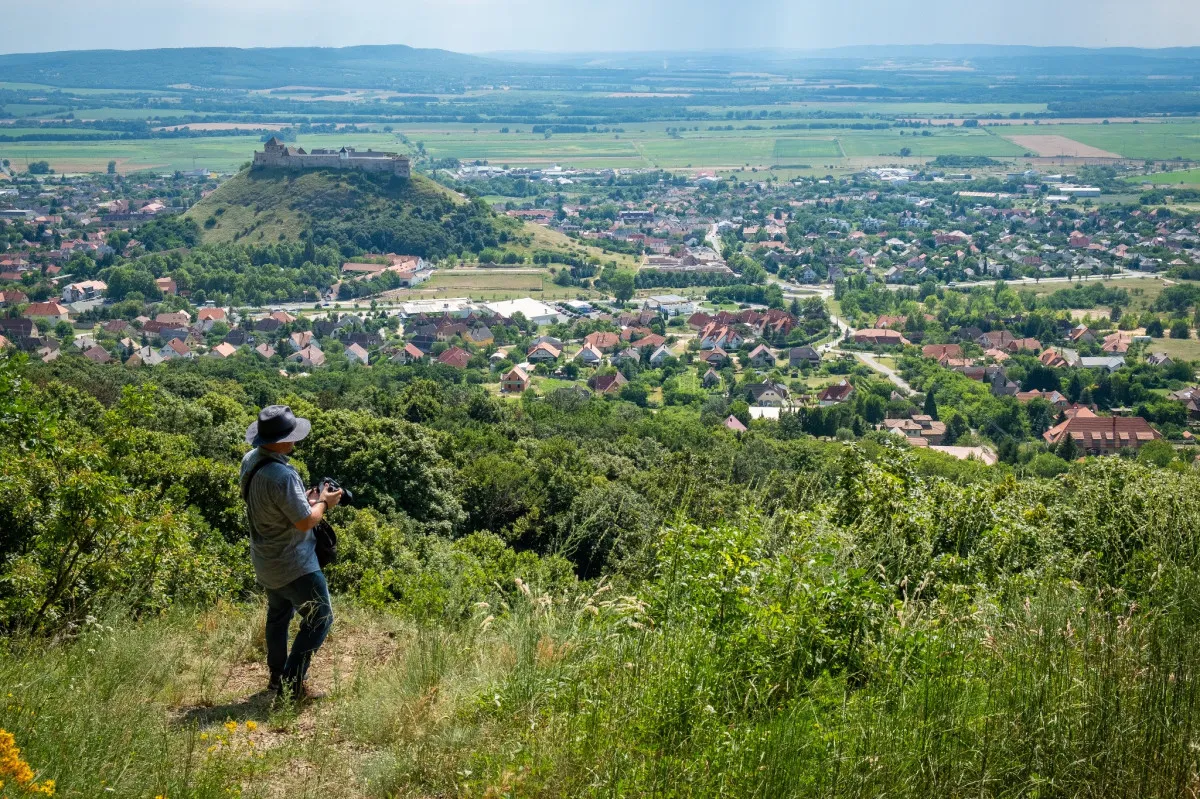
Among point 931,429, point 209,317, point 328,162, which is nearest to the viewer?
point 931,429

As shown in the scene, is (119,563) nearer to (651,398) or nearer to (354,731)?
(354,731)

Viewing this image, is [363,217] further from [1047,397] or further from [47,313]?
[1047,397]

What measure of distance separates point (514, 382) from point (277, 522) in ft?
124

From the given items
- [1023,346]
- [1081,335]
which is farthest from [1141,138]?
[1023,346]

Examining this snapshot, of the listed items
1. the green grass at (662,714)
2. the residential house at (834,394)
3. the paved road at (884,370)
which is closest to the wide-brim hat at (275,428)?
the green grass at (662,714)

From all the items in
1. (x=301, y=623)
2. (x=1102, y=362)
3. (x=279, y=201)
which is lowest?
(x=1102, y=362)

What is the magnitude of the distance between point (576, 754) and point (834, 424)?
111 ft

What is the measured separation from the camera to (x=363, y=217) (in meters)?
70.0

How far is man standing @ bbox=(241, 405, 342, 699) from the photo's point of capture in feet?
14.1

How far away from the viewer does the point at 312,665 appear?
15.9 ft

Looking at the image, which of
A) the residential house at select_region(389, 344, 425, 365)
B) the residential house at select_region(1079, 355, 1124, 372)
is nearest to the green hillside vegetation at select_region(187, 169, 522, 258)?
the residential house at select_region(389, 344, 425, 365)

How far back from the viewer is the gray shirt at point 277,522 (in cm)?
430

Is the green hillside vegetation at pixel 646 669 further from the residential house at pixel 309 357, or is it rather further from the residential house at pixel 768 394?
the residential house at pixel 309 357

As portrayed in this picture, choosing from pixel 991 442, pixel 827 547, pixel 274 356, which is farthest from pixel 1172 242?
pixel 827 547
